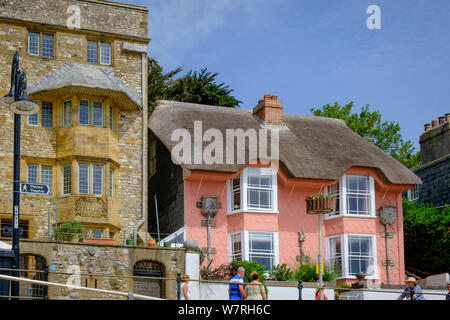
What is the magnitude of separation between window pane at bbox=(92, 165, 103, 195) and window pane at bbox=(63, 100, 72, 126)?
2060 mm

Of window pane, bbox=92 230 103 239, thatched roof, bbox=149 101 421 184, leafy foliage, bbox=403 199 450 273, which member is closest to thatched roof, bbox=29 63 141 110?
thatched roof, bbox=149 101 421 184

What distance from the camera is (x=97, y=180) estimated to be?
32594 mm

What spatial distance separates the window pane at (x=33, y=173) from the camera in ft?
106

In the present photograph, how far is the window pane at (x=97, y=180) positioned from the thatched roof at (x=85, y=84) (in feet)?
9.53

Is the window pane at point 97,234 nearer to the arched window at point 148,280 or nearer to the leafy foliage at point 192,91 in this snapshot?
the arched window at point 148,280

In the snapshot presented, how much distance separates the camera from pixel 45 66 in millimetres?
33500

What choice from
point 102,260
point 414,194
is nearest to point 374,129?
point 414,194

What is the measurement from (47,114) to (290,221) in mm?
10611

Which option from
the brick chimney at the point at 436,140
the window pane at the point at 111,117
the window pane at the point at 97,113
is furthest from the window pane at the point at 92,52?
the brick chimney at the point at 436,140

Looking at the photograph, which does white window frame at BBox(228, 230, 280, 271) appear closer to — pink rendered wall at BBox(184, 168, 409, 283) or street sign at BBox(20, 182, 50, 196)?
pink rendered wall at BBox(184, 168, 409, 283)

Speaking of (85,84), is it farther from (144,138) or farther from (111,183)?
(111,183)

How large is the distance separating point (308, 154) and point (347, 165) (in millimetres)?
1669

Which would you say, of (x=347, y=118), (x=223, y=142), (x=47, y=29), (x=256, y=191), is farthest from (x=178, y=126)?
(x=347, y=118)
